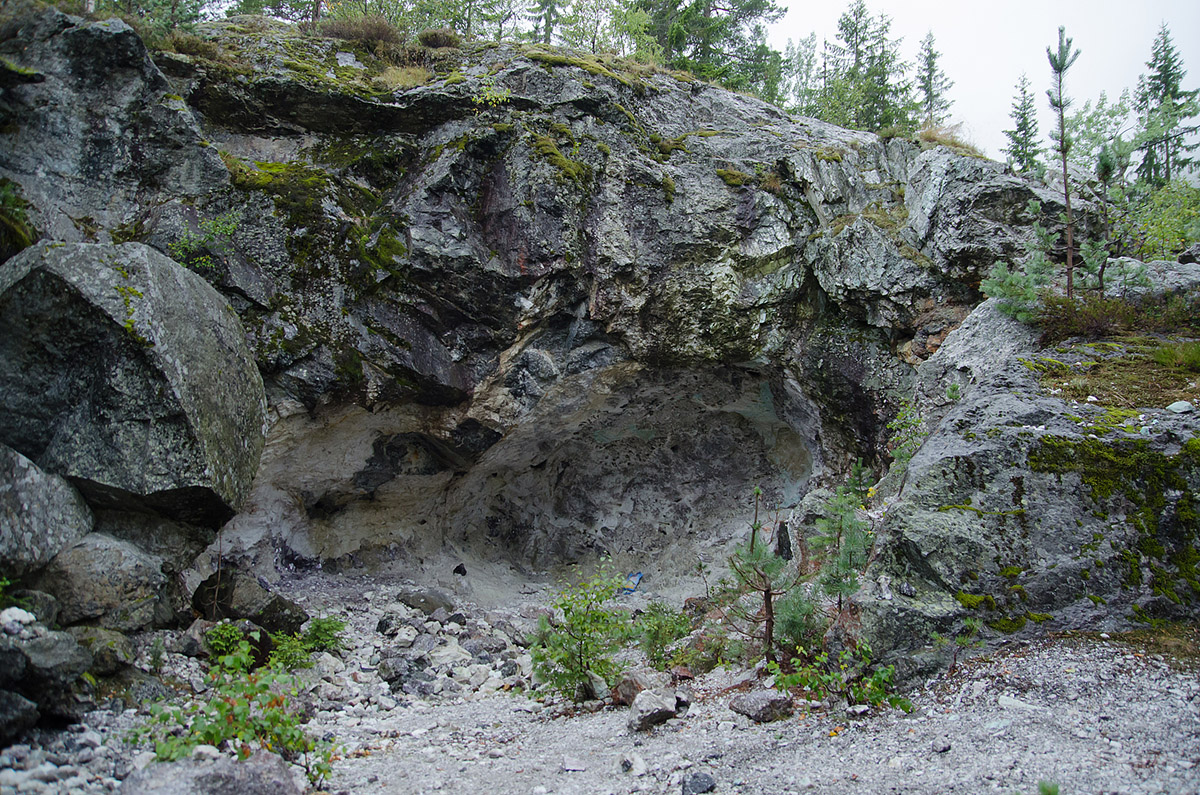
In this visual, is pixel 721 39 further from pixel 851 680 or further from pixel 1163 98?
pixel 851 680

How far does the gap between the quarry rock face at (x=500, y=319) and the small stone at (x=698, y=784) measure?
5.64 feet

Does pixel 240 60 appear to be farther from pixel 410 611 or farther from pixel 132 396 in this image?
pixel 410 611

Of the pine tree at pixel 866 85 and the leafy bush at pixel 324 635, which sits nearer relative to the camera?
the leafy bush at pixel 324 635

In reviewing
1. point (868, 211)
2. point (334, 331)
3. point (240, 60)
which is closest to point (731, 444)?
point (868, 211)

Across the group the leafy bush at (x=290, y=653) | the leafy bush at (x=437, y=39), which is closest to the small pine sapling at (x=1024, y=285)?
the leafy bush at (x=290, y=653)

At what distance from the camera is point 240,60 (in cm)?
950

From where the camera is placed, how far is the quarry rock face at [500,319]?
580 cm

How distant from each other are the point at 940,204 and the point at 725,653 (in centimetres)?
802

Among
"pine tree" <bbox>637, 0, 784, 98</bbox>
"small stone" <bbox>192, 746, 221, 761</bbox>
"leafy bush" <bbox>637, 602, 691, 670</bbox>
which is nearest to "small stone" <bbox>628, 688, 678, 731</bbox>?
"leafy bush" <bbox>637, 602, 691, 670</bbox>

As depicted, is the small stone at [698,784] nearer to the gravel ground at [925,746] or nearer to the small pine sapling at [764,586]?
the gravel ground at [925,746]

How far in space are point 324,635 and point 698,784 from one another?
5241 mm

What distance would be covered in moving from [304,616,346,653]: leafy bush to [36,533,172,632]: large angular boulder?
154cm

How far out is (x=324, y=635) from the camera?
23.3 feet

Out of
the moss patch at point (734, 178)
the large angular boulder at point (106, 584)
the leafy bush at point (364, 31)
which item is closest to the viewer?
the large angular boulder at point (106, 584)
